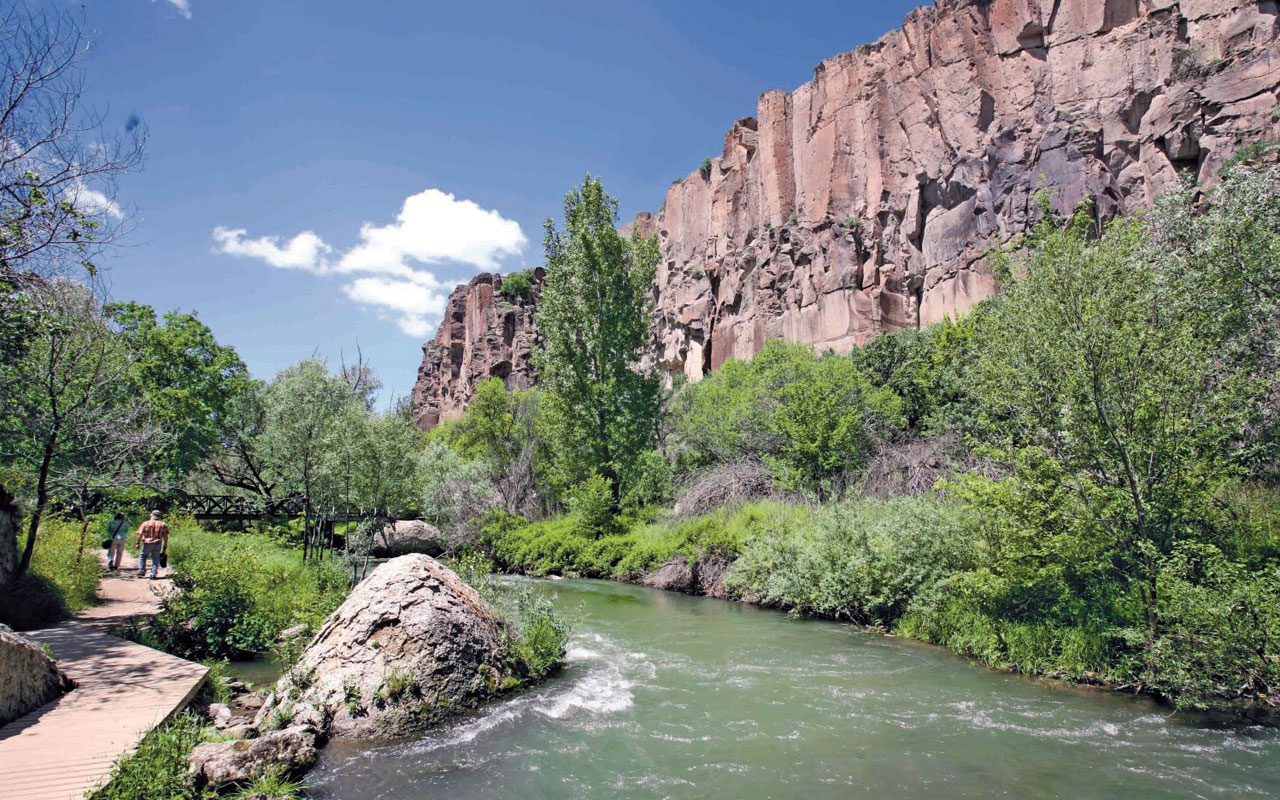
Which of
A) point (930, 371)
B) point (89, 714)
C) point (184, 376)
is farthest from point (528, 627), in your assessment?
point (184, 376)

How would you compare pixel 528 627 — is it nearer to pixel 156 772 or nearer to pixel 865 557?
pixel 156 772

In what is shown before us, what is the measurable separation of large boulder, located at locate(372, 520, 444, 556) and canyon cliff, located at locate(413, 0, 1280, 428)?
2061cm

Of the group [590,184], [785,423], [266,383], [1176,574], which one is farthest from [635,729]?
[266,383]

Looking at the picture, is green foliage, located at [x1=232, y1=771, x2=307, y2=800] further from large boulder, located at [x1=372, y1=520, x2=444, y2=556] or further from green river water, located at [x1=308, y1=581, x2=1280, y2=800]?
large boulder, located at [x1=372, y1=520, x2=444, y2=556]

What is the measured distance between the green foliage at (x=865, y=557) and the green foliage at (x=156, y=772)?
11.4 metres

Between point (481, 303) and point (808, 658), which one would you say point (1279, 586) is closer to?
point (808, 658)

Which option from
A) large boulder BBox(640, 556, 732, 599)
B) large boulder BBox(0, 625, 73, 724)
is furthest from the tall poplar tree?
large boulder BBox(0, 625, 73, 724)

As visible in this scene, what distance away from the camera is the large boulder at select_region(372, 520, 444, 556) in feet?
96.9

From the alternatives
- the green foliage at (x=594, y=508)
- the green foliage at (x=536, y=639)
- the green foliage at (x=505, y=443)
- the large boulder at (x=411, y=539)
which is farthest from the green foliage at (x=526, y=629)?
the green foliage at (x=505, y=443)

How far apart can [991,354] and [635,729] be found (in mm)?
9453

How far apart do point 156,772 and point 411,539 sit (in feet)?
82.4

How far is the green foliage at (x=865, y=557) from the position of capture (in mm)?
12742

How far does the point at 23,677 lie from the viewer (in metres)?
6.28

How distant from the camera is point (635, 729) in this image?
809cm
